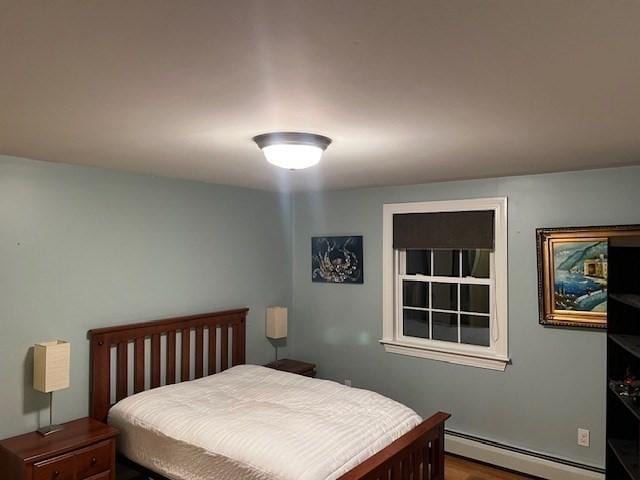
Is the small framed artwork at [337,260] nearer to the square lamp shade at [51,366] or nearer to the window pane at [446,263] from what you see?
the window pane at [446,263]

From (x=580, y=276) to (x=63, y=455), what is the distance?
3.60m

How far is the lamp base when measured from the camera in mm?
3062

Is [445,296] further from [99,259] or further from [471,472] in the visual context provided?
[99,259]

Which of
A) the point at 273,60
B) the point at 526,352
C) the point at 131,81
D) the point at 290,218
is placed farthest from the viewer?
the point at 290,218

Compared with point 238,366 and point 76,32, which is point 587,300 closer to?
point 238,366

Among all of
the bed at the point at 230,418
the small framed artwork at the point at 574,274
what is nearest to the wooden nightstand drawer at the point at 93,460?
the bed at the point at 230,418

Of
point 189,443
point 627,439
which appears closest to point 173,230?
point 189,443

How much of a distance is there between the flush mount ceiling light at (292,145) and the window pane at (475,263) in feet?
7.08

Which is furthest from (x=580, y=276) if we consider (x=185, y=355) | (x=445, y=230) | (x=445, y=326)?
(x=185, y=355)

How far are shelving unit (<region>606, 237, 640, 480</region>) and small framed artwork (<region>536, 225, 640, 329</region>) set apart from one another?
0.43 m

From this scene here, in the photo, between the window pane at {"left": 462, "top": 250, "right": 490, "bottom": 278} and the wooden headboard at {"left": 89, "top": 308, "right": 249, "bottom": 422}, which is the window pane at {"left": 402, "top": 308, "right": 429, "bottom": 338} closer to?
the window pane at {"left": 462, "top": 250, "right": 490, "bottom": 278}

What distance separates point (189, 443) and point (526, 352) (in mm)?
2565

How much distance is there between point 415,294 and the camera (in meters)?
4.47

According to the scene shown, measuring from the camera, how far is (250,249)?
15.6 ft
